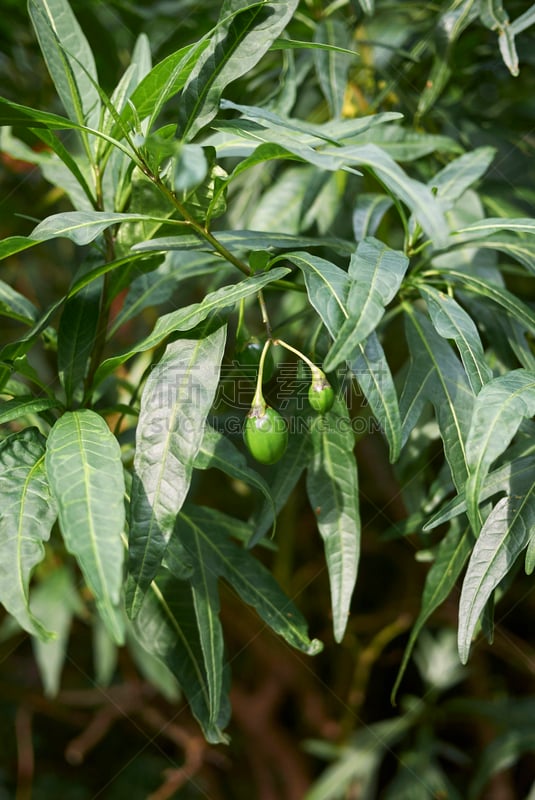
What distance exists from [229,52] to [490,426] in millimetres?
365

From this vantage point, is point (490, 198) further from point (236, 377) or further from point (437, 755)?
point (437, 755)

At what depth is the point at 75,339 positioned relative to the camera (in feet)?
2.58

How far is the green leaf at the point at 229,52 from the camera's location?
0.63 metres

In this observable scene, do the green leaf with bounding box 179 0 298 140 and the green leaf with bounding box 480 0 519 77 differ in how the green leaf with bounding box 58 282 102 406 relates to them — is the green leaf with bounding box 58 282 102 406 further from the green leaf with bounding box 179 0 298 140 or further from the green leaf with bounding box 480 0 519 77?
the green leaf with bounding box 480 0 519 77

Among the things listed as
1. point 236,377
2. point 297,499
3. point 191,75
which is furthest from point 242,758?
point 191,75

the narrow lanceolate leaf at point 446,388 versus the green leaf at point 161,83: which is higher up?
the green leaf at point 161,83

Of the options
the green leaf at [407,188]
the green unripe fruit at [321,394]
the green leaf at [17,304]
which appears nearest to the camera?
the green leaf at [407,188]

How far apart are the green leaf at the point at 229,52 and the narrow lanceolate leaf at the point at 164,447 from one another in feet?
0.63

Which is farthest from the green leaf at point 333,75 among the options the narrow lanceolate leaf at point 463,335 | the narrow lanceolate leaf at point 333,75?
the narrow lanceolate leaf at point 463,335

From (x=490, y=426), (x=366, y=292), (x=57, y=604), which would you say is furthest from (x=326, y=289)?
(x=57, y=604)

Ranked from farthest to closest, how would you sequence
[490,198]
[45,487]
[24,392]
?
[490,198] < [24,392] < [45,487]

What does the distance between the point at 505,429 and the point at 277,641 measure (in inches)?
40.8

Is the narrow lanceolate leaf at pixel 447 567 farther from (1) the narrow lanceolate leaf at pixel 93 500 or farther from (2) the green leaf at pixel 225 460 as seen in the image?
(1) the narrow lanceolate leaf at pixel 93 500

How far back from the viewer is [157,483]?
0.61 metres
